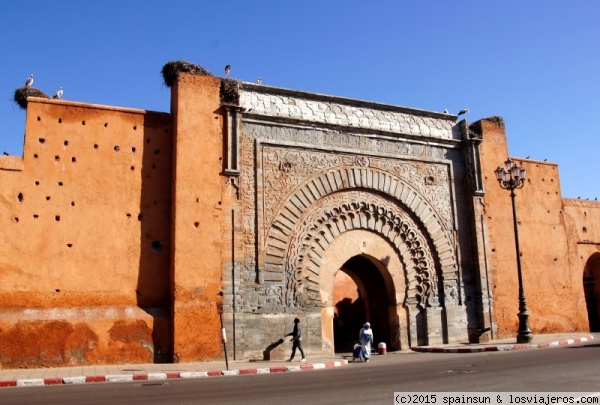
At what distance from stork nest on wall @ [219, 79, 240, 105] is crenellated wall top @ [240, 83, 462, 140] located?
0.26 m

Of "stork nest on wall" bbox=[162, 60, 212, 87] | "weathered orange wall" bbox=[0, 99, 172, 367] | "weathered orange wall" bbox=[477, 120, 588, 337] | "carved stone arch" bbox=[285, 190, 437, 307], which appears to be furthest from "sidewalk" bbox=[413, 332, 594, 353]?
"stork nest on wall" bbox=[162, 60, 212, 87]

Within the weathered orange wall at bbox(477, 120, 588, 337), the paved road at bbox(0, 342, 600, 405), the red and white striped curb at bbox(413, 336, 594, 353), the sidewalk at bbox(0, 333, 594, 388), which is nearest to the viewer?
the paved road at bbox(0, 342, 600, 405)

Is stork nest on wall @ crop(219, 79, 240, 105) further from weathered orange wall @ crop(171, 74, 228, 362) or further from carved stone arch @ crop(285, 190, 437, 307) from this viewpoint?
carved stone arch @ crop(285, 190, 437, 307)

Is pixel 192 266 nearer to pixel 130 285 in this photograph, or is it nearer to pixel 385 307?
pixel 130 285

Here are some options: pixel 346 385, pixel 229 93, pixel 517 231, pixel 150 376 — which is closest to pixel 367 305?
pixel 517 231

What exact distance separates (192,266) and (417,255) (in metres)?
6.05

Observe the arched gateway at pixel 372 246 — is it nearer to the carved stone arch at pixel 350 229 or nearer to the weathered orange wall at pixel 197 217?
the carved stone arch at pixel 350 229

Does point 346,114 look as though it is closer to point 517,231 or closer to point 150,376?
point 517,231

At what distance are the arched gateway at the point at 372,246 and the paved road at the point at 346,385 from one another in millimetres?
3900

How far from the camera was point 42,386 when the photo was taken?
8.72 meters

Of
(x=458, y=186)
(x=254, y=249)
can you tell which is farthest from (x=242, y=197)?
(x=458, y=186)

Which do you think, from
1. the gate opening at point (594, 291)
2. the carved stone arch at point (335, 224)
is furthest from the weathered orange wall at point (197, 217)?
the gate opening at point (594, 291)

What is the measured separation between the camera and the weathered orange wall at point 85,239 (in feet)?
36.6

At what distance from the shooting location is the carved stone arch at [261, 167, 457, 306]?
43.9 feet
